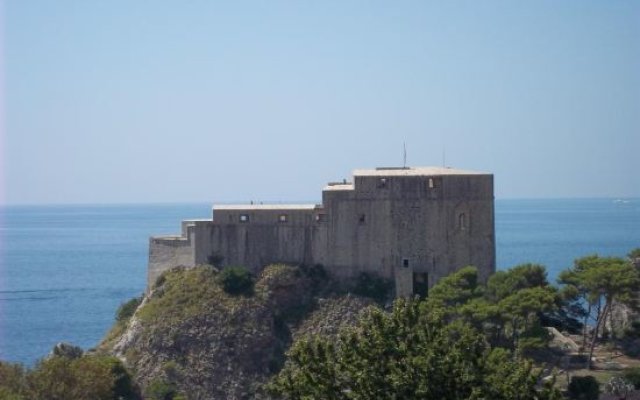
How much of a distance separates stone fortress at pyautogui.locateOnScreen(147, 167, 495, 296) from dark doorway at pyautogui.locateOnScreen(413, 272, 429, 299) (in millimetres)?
43

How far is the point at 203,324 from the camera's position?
146 ft

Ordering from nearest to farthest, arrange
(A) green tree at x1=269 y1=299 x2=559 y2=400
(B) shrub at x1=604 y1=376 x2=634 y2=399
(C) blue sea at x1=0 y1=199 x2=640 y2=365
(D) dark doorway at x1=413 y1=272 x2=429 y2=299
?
1. (A) green tree at x1=269 y1=299 x2=559 y2=400
2. (B) shrub at x1=604 y1=376 x2=634 y2=399
3. (D) dark doorway at x1=413 y1=272 x2=429 y2=299
4. (C) blue sea at x1=0 y1=199 x2=640 y2=365

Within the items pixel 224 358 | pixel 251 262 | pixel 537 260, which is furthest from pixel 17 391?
pixel 537 260

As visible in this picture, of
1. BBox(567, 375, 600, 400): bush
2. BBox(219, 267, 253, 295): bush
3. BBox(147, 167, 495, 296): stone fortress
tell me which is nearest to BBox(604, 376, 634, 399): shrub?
BBox(567, 375, 600, 400): bush

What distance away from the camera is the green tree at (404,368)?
22.7 meters

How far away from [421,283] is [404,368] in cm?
2192

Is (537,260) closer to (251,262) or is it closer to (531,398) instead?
(251,262)

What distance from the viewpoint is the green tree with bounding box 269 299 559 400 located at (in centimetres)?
2272

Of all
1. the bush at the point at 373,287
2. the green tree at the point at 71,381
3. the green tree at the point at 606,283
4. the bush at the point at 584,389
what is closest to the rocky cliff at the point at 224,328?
the bush at the point at 373,287

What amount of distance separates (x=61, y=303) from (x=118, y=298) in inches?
204

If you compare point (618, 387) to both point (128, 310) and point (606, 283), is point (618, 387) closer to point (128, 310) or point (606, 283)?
point (606, 283)

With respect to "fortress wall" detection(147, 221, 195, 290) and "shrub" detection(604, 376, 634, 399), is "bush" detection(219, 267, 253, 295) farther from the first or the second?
"shrub" detection(604, 376, 634, 399)

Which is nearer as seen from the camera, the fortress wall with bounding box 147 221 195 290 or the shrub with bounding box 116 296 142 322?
the fortress wall with bounding box 147 221 195 290

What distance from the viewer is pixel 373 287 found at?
148ft
